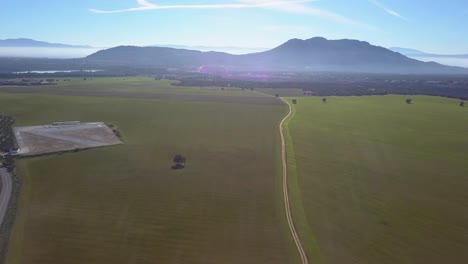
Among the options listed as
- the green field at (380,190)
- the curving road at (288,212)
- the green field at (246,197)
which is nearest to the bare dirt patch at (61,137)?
the green field at (246,197)

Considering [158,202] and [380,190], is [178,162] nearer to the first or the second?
[158,202]

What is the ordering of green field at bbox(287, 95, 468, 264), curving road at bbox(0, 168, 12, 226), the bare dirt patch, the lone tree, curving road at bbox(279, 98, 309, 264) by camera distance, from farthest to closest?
the bare dirt patch, the lone tree, curving road at bbox(0, 168, 12, 226), green field at bbox(287, 95, 468, 264), curving road at bbox(279, 98, 309, 264)

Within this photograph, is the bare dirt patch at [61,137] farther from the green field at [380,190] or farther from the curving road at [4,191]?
the green field at [380,190]

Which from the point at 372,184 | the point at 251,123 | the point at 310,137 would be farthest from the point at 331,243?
the point at 251,123

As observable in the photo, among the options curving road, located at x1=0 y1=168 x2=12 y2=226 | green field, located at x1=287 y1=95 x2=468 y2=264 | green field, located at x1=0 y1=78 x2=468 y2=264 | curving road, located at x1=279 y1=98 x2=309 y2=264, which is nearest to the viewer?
curving road, located at x1=279 y1=98 x2=309 y2=264

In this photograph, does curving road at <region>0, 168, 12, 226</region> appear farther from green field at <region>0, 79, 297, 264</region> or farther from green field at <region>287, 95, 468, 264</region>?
green field at <region>287, 95, 468, 264</region>

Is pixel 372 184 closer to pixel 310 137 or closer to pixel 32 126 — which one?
pixel 310 137

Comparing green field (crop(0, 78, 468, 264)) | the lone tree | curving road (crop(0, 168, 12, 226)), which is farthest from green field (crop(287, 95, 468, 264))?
Answer: curving road (crop(0, 168, 12, 226))
